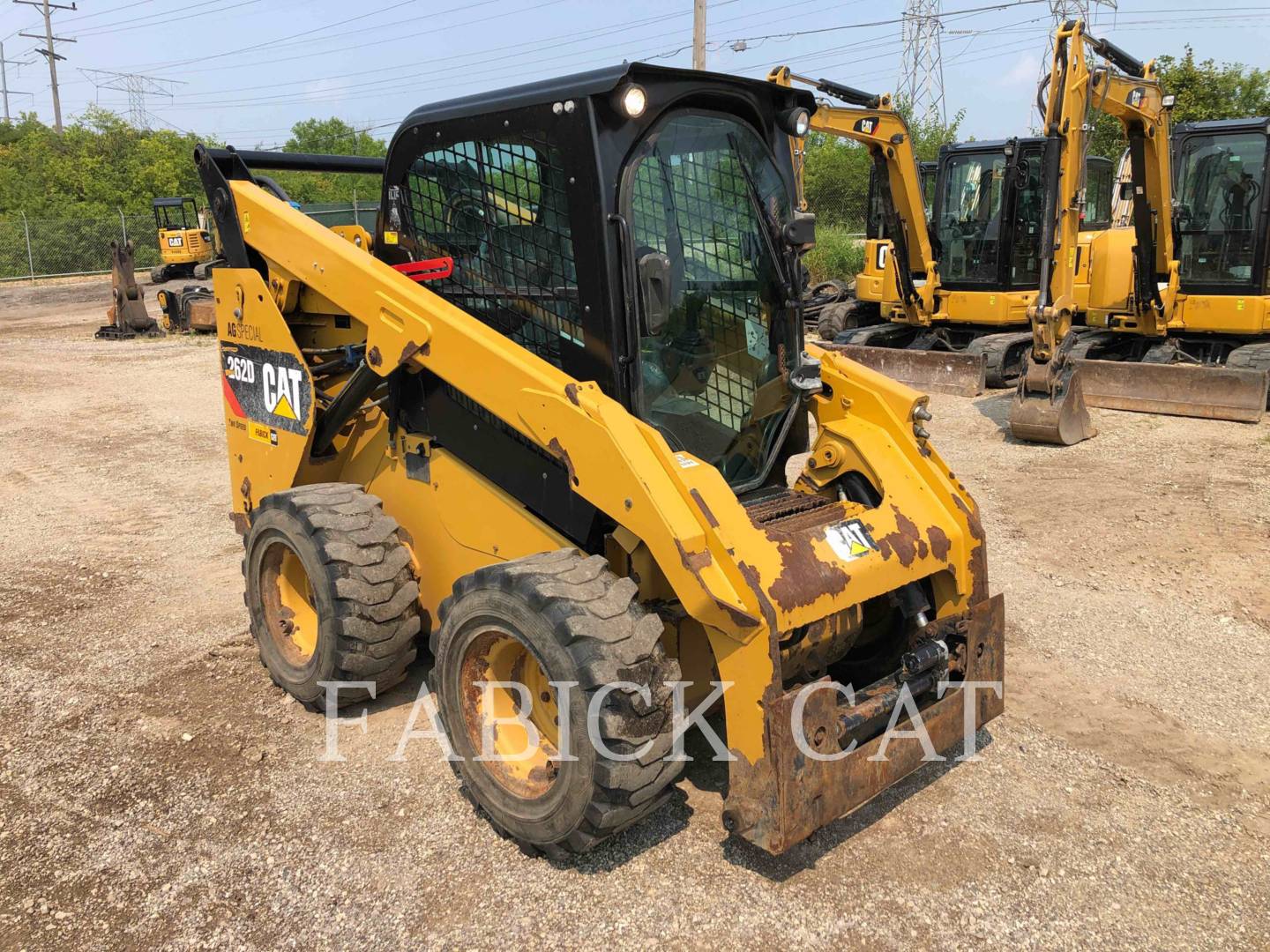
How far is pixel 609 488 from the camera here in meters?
3.10

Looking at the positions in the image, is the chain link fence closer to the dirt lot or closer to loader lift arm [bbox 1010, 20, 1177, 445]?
loader lift arm [bbox 1010, 20, 1177, 445]

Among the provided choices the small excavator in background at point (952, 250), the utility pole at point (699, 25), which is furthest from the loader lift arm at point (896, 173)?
the utility pole at point (699, 25)

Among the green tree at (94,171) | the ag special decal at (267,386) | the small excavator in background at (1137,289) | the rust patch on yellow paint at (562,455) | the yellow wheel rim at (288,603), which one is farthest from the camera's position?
the green tree at (94,171)

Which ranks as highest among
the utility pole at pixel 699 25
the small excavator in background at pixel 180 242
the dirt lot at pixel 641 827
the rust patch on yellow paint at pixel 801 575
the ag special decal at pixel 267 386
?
the utility pole at pixel 699 25

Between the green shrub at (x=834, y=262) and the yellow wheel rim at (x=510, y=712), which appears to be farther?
the green shrub at (x=834, y=262)

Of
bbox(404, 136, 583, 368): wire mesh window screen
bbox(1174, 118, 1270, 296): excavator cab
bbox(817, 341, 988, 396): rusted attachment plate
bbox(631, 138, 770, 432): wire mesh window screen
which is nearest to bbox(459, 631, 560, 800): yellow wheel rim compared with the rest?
bbox(404, 136, 583, 368): wire mesh window screen

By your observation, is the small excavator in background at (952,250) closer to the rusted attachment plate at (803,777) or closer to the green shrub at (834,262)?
the rusted attachment plate at (803,777)

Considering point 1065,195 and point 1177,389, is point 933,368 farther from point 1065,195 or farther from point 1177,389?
point 1065,195

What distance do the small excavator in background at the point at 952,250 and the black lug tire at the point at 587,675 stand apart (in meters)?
9.19

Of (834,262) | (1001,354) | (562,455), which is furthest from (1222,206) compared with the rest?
(834,262)

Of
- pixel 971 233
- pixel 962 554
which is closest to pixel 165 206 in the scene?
pixel 971 233

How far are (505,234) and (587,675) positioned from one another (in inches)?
66.8

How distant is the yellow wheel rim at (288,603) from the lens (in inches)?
170

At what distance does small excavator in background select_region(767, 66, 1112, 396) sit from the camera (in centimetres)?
1177
